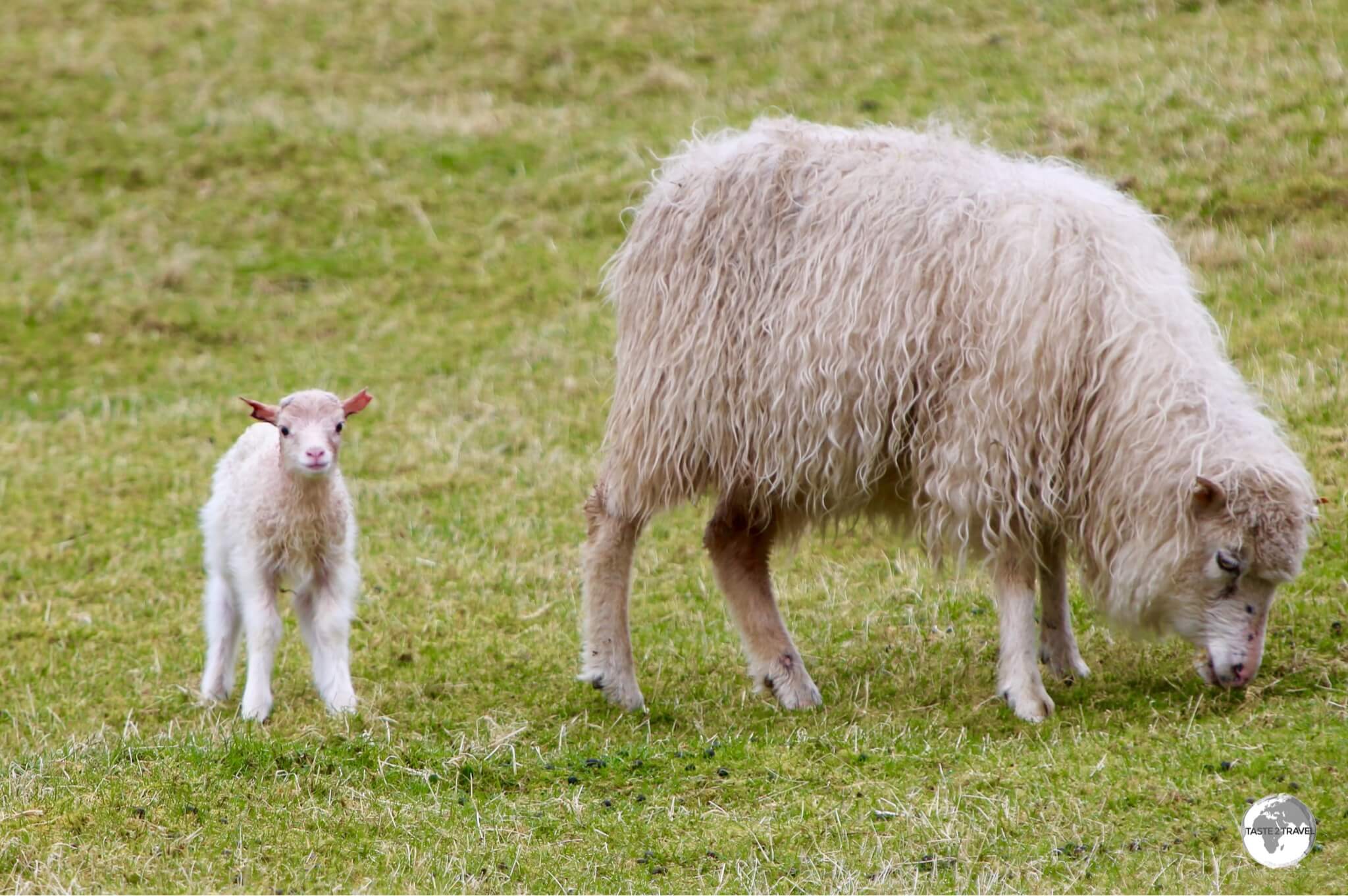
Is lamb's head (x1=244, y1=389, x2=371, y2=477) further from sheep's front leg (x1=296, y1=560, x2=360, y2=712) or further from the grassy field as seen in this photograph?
the grassy field

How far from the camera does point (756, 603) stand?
7.52 meters

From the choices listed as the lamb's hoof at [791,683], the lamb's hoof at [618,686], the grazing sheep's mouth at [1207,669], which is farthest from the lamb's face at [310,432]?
the grazing sheep's mouth at [1207,669]

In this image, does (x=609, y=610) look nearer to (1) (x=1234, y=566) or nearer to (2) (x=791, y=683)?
(2) (x=791, y=683)

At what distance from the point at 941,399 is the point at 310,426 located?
Answer: 280 centimetres

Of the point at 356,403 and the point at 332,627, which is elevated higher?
the point at 356,403

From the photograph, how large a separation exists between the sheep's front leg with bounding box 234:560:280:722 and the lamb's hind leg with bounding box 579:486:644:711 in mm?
1437

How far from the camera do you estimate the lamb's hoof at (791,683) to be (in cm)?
723

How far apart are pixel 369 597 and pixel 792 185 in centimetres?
363

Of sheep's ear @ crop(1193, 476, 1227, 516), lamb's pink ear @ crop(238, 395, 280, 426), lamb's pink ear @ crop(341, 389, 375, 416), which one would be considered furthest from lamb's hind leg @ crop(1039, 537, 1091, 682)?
lamb's pink ear @ crop(238, 395, 280, 426)

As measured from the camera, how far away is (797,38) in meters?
19.0

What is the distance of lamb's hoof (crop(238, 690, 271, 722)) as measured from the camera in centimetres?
730

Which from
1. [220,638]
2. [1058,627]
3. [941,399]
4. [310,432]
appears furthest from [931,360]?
[220,638]

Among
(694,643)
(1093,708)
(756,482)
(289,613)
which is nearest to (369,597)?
(289,613)

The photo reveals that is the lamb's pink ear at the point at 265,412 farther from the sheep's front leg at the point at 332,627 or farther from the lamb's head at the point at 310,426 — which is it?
the sheep's front leg at the point at 332,627
